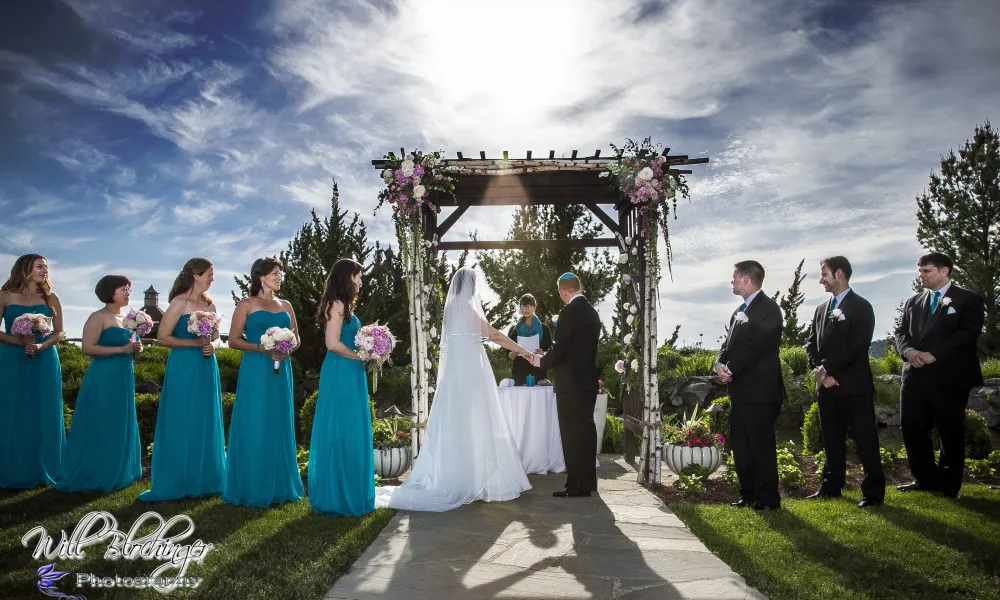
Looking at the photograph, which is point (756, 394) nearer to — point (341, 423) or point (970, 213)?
point (341, 423)

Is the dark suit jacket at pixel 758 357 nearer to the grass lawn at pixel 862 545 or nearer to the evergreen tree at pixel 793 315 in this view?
the grass lawn at pixel 862 545

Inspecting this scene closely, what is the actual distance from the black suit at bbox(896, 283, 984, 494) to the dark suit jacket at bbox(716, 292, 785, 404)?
174 centimetres

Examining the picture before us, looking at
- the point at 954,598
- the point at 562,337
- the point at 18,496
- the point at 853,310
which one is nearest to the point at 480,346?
the point at 562,337

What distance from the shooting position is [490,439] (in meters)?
6.41

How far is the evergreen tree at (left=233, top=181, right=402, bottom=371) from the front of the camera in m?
15.1

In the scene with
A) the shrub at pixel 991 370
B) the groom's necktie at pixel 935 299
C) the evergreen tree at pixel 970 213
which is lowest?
the shrub at pixel 991 370

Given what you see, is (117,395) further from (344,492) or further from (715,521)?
(715,521)

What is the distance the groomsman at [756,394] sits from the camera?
232 inches

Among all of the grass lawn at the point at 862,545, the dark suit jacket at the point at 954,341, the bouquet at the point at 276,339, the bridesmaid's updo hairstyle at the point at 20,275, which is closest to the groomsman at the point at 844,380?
the grass lawn at the point at 862,545

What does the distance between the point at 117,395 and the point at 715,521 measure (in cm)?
635

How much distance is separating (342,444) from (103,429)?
2.99 meters

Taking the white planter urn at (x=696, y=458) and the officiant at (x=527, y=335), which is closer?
the white planter urn at (x=696, y=458)

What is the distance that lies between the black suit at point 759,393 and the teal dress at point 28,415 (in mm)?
7443

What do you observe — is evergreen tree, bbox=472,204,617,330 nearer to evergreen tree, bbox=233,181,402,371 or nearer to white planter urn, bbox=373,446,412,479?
evergreen tree, bbox=233,181,402,371
